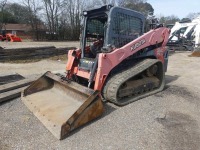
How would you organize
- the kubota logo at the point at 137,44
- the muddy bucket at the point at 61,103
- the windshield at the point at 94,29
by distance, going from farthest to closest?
the windshield at the point at 94,29 < the kubota logo at the point at 137,44 < the muddy bucket at the point at 61,103

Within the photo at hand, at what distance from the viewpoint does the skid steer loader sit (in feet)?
13.8

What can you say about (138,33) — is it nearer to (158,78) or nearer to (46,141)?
(158,78)

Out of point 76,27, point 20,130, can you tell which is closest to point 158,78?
point 20,130

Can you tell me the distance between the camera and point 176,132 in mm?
3980

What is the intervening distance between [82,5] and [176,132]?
41003 millimetres

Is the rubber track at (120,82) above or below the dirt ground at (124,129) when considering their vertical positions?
above

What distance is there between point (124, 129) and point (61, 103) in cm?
143

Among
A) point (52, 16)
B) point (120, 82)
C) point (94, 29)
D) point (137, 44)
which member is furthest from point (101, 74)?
point (52, 16)

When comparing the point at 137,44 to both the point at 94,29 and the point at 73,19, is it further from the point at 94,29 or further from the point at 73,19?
the point at 73,19

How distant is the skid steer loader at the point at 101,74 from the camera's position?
419 centimetres

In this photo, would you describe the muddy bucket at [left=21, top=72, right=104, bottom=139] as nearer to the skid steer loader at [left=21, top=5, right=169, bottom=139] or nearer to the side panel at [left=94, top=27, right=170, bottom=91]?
the skid steer loader at [left=21, top=5, right=169, bottom=139]

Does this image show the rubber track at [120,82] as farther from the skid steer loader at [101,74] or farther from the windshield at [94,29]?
the windshield at [94,29]

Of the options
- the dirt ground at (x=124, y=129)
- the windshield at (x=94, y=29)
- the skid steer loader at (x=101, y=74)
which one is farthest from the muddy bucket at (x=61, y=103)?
the windshield at (x=94, y=29)

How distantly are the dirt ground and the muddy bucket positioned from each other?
13 centimetres
